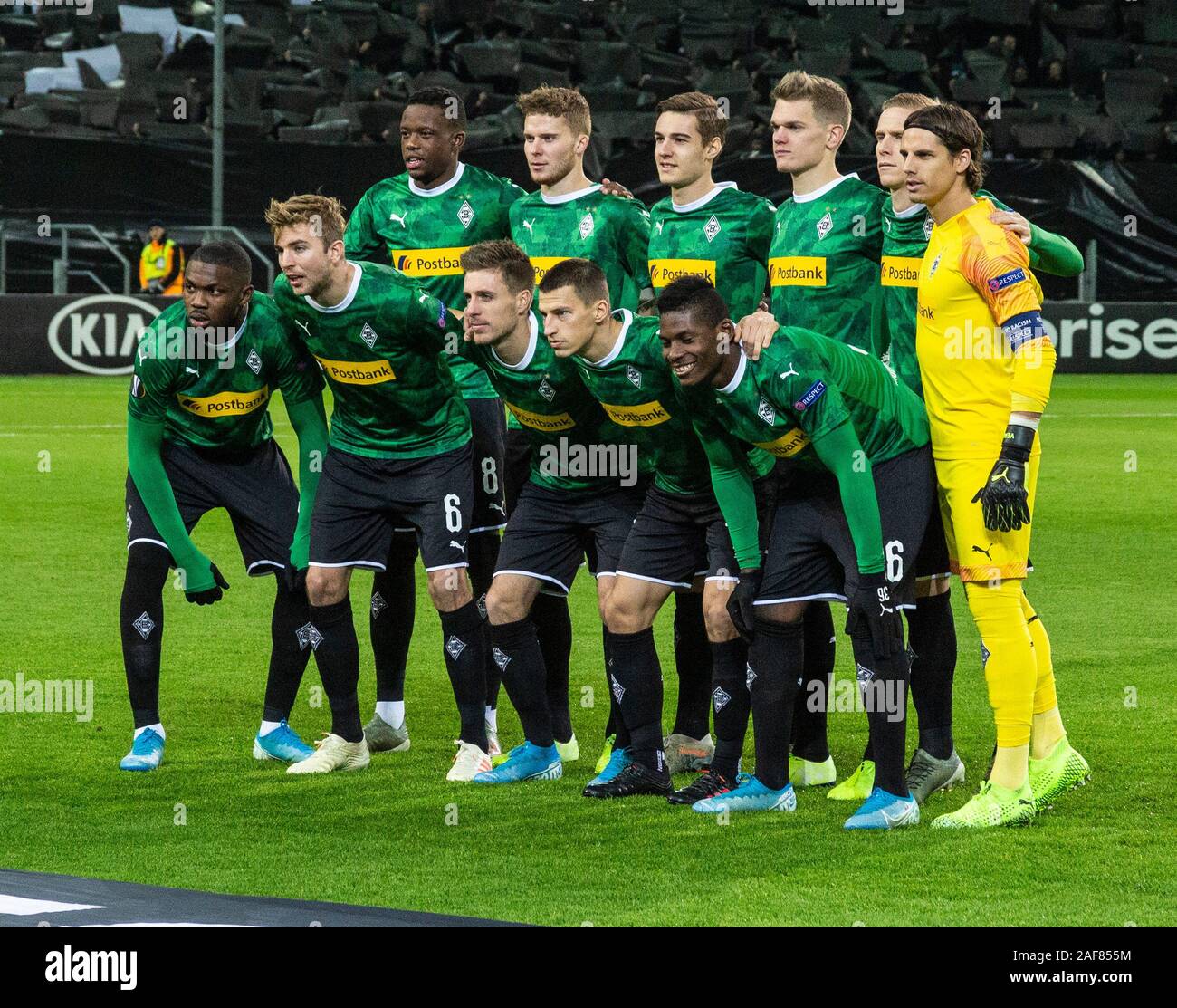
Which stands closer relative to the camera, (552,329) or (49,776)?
(552,329)

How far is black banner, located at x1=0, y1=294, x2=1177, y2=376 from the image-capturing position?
21.1 meters

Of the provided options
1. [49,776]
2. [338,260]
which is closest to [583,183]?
[338,260]

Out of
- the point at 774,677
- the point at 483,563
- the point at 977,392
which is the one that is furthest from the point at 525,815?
the point at 977,392

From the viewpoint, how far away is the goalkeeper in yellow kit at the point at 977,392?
5711 mm

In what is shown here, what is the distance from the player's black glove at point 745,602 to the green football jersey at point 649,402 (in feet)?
1.48

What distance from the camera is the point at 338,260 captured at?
650 cm

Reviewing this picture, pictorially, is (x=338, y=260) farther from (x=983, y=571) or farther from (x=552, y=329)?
(x=983, y=571)

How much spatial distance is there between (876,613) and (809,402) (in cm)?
67

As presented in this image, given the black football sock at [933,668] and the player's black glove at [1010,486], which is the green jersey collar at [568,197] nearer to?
the black football sock at [933,668]

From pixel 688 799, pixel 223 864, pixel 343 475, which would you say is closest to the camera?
pixel 223 864

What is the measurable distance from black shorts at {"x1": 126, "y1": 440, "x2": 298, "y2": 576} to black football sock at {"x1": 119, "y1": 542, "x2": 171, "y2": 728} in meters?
0.15

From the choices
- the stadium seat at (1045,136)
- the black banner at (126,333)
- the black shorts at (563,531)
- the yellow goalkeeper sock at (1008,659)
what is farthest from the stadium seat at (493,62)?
the yellow goalkeeper sock at (1008,659)

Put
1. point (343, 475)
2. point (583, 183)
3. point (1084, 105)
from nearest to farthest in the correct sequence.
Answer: point (343, 475), point (583, 183), point (1084, 105)

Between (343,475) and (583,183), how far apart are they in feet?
4.85
